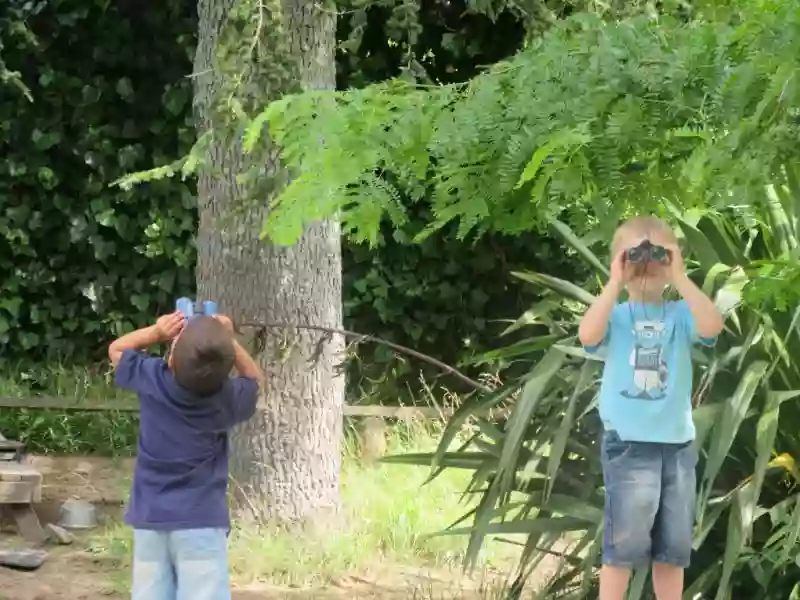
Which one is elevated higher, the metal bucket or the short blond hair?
the short blond hair

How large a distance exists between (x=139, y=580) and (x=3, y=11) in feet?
16.2

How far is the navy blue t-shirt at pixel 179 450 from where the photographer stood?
10.5 ft

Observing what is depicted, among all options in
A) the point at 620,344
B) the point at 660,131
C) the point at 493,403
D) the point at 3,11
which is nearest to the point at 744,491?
the point at 620,344

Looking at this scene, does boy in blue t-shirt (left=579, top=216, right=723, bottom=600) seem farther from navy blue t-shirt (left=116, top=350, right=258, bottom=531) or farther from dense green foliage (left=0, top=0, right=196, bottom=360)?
dense green foliage (left=0, top=0, right=196, bottom=360)

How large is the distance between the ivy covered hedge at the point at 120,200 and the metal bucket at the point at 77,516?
202 centimetres

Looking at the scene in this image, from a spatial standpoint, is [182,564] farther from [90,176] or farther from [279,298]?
[90,176]

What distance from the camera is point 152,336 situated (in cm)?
336

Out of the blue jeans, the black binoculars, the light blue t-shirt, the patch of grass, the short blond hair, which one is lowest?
the patch of grass

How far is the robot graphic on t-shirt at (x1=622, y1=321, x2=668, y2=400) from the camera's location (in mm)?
2781

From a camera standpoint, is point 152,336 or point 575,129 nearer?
point 575,129

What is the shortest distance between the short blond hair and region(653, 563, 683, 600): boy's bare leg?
868 millimetres

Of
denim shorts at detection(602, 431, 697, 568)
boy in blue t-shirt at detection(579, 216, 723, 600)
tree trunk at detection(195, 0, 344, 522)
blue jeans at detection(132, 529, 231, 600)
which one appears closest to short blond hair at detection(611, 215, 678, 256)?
boy in blue t-shirt at detection(579, 216, 723, 600)

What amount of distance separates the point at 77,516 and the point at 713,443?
3392 mm

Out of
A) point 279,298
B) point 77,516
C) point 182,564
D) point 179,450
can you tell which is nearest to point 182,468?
point 179,450
